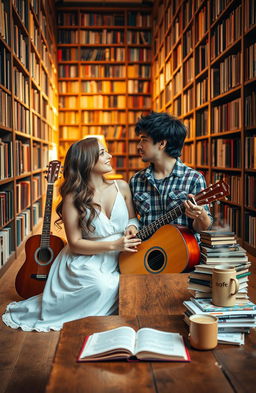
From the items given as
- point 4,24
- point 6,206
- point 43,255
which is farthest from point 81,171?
point 4,24

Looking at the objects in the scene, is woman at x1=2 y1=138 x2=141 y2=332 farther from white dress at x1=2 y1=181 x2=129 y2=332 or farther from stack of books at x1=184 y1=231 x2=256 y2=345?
stack of books at x1=184 y1=231 x2=256 y2=345

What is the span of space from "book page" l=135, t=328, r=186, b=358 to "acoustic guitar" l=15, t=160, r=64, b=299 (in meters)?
1.58

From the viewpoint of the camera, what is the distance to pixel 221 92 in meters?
4.13

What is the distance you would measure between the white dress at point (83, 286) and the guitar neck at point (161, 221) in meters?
0.14

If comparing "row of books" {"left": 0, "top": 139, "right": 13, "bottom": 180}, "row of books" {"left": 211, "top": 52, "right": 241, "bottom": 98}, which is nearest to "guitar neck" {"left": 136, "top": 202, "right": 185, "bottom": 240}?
"row of books" {"left": 0, "top": 139, "right": 13, "bottom": 180}

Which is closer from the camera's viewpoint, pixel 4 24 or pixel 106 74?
pixel 4 24

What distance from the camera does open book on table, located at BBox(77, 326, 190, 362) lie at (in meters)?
0.89

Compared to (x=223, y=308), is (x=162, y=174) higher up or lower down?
higher up

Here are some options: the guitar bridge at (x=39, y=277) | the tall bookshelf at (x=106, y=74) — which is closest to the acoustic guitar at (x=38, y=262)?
the guitar bridge at (x=39, y=277)

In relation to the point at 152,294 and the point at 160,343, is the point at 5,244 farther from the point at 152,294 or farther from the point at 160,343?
the point at 160,343

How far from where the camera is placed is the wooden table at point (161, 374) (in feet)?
2.60

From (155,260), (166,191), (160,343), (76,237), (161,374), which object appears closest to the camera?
(161,374)

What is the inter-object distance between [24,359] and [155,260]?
0.69 m

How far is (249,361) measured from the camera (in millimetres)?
894
